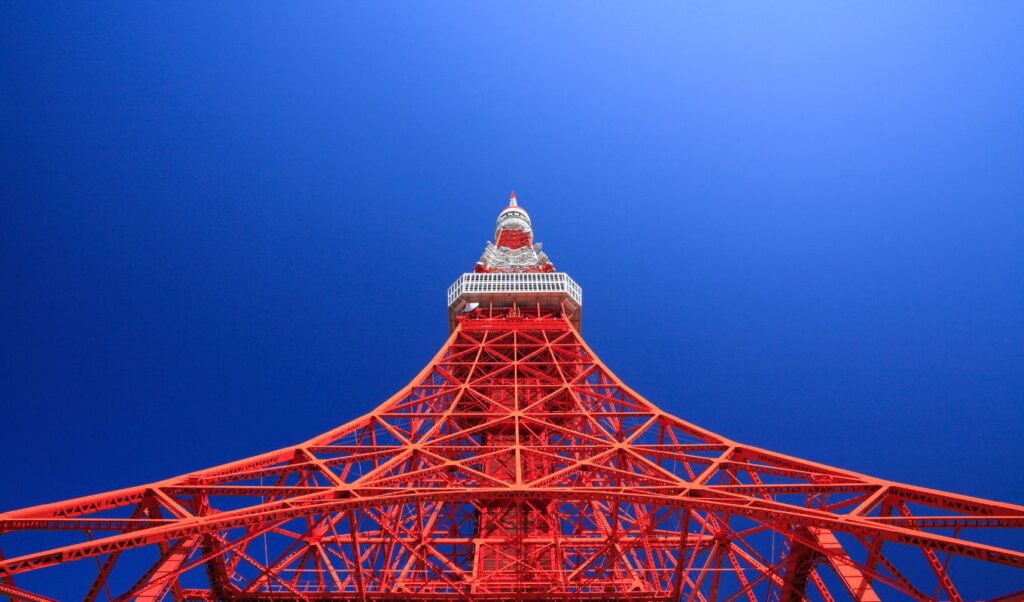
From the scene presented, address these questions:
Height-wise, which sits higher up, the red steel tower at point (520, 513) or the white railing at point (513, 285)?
the white railing at point (513, 285)

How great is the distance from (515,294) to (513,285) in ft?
1.31

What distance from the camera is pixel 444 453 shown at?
533 inches

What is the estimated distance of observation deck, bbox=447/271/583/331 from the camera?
76.5 ft

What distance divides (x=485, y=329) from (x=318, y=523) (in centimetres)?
960

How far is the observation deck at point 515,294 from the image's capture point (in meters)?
23.3

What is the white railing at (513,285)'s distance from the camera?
23422 mm

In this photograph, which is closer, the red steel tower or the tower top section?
the red steel tower

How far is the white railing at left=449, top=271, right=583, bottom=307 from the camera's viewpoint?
23.4 meters

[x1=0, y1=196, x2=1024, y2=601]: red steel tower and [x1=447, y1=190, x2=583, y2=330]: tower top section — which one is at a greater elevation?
[x1=447, y1=190, x2=583, y2=330]: tower top section

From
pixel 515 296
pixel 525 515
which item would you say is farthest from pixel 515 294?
pixel 525 515

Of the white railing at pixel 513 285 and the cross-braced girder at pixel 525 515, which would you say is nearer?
the cross-braced girder at pixel 525 515

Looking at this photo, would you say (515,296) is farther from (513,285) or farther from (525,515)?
(525,515)

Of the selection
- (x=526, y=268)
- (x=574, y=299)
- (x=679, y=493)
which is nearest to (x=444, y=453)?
(x=679, y=493)

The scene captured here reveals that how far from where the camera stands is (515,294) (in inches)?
933
